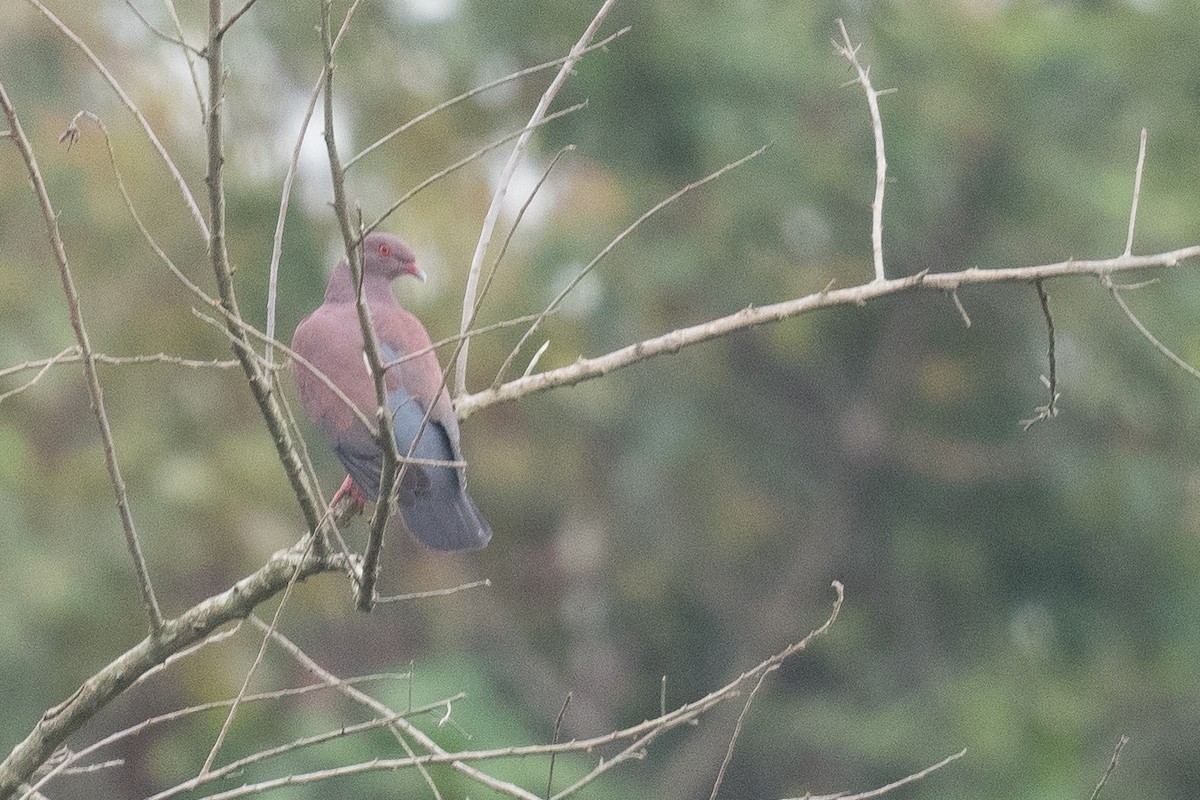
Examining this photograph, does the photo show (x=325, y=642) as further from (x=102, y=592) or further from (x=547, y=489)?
(x=102, y=592)

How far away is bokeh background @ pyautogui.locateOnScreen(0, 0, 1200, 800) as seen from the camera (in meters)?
11.1

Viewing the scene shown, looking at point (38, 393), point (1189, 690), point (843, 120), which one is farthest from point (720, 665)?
point (38, 393)

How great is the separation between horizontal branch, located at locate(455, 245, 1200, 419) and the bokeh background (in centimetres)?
671

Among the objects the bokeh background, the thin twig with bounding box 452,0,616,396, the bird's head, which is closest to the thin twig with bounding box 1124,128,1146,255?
the thin twig with bounding box 452,0,616,396

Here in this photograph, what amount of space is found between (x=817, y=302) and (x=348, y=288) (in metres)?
2.45

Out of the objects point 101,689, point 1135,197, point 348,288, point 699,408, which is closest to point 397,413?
point 348,288

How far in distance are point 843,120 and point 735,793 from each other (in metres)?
6.09

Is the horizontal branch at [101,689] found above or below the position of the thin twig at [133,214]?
below

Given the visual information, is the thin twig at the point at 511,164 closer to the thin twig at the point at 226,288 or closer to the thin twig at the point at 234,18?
the thin twig at the point at 226,288

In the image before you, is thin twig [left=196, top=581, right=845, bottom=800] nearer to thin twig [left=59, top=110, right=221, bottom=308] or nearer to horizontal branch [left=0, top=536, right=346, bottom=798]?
horizontal branch [left=0, top=536, right=346, bottom=798]

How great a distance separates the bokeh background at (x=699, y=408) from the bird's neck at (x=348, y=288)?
4.96 m

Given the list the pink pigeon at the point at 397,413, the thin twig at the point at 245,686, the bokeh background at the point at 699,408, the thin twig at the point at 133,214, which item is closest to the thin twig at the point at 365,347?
the thin twig at the point at 245,686

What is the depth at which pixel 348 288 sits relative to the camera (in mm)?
5348

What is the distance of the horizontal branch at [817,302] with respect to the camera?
2.96 meters
